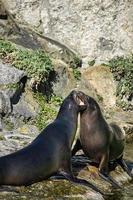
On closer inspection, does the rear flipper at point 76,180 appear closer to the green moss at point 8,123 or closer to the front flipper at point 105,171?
the front flipper at point 105,171

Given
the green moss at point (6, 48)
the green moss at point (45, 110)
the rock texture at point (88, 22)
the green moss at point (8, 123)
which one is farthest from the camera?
the rock texture at point (88, 22)

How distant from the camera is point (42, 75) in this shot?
15148 mm

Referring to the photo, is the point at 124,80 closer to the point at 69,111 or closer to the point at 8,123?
the point at 8,123

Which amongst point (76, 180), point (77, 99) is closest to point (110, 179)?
Answer: point (76, 180)

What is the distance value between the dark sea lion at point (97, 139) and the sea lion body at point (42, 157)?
0.42m

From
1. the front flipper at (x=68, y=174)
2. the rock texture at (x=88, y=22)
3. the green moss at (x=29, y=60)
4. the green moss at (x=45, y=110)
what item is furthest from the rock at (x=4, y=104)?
the rock texture at (x=88, y=22)

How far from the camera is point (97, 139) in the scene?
8.31 m

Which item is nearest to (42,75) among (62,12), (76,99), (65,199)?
(62,12)

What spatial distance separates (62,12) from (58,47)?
1.98 m

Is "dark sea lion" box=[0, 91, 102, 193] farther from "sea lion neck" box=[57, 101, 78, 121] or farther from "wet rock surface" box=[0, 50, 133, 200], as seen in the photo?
"wet rock surface" box=[0, 50, 133, 200]

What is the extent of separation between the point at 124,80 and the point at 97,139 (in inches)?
393

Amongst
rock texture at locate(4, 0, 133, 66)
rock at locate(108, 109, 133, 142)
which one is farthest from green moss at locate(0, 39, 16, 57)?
rock texture at locate(4, 0, 133, 66)

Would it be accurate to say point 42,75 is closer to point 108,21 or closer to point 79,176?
point 108,21

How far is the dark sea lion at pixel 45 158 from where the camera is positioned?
6.41 metres
